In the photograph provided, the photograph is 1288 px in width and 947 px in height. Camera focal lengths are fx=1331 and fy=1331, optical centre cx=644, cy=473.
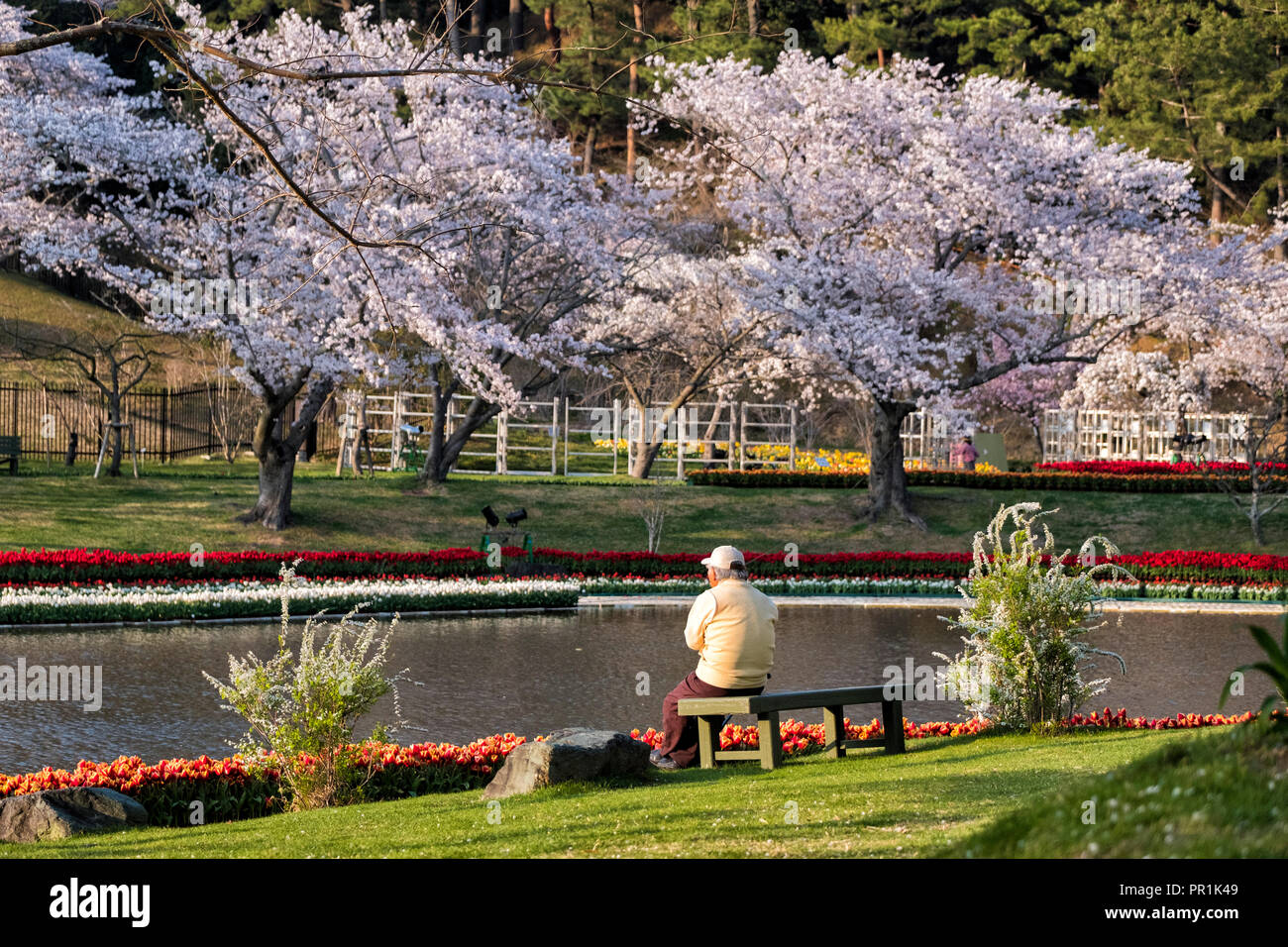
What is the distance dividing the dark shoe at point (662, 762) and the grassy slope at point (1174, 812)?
4133 mm

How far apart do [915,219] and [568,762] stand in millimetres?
20241

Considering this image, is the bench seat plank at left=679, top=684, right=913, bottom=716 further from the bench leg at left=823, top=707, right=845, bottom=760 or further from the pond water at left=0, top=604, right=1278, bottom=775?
the pond water at left=0, top=604, right=1278, bottom=775

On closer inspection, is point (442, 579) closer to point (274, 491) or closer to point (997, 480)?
point (274, 491)

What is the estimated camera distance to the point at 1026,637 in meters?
9.33

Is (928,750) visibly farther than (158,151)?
No

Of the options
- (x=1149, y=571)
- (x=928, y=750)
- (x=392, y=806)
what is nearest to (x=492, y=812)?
(x=392, y=806)

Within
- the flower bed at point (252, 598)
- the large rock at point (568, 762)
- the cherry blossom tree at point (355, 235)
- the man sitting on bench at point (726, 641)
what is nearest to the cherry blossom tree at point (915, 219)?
the cherry blossom tree at point (355, 235)

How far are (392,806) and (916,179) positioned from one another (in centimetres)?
2070

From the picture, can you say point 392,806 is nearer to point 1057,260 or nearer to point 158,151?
point 158,151

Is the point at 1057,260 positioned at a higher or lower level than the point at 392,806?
higher

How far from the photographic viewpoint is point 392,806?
7539 millimetres

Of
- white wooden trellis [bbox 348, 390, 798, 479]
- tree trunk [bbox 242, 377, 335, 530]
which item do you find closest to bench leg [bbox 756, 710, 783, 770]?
tree trunk [bbox 242, 377, 335, 530]

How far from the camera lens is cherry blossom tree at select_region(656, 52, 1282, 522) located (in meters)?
24.9

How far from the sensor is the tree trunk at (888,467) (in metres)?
25.8
